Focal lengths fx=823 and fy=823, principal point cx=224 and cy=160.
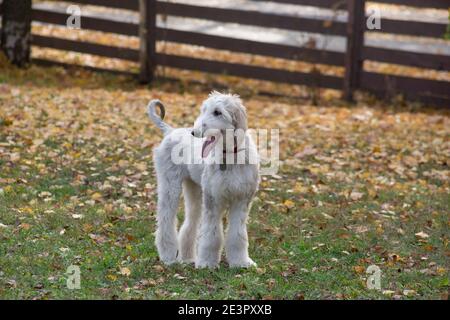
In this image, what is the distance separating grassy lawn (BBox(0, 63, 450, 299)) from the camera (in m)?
6.31

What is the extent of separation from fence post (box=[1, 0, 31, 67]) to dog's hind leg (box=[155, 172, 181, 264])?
8036mm

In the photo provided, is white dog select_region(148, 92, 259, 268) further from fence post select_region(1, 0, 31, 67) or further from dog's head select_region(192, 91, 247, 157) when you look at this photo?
fence post select_region(1, 0, 31, 67)

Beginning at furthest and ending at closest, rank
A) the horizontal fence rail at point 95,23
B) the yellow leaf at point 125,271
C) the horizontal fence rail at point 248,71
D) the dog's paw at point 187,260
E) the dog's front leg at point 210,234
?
the horizontal fence rail at point 95,23 < the horizontal fence rail at point 248,71 < the dog's paw at point 187,260 < the dog's front leg at point 210,234 < the yellow leaf at point 125,271

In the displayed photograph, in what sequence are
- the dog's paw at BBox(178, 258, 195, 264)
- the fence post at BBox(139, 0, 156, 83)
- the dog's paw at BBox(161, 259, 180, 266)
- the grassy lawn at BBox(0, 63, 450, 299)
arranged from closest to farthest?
the grassy lawn at BBox(0, 63, 450, 299) → the dog's paw at BBox(161, 259, 180, 266) → the dog's paw at BBox(178, 258, 195, 264) → the fence post at BBox(139, 0, 156, 83)

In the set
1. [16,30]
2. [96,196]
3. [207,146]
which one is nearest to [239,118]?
[207,146]

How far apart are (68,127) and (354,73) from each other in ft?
17.0

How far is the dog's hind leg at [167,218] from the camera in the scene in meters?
6.98

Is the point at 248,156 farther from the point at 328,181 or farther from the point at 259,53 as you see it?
the point at 259,53

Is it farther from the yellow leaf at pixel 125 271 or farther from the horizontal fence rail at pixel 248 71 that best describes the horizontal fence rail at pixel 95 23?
the yellow leaf at pixel 125 271

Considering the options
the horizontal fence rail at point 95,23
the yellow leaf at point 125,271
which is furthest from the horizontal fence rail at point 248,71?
the yellow leaf at point 125,271

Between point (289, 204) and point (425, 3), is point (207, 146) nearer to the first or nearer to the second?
point (289, 204)

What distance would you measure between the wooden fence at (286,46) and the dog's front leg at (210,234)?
7.59 metres

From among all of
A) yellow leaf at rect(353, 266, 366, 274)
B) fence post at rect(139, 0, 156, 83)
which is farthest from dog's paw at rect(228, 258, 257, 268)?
fence post at rect(139, 0, 156, 83)

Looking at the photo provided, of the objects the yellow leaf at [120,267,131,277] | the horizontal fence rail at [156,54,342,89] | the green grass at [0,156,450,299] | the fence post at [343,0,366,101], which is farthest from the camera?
the horizontal fence rail at [156,54,342,89]
